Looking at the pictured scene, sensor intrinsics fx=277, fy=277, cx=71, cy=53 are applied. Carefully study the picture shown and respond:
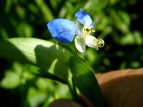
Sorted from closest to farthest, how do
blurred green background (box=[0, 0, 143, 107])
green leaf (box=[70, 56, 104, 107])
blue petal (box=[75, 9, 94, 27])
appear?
1. green leaf (box=[70, 56, 104, 107])
2. blue petal (box=[75, 9, 94, 27])
3. blurred green background (box=[0, 0, 143, 107])

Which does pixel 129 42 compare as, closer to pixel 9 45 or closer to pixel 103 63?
pixel 103 63

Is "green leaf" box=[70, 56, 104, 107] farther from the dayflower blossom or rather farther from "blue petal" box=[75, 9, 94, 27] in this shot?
"blue petal" box=[75, 9, 94, 27]

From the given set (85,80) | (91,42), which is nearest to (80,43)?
(91,42)

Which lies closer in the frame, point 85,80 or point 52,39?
point 85,80

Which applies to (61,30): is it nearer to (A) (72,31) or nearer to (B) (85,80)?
(A) (72,31)

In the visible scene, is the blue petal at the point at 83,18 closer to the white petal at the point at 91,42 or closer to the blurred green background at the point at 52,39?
the white petal at the point at 91,42

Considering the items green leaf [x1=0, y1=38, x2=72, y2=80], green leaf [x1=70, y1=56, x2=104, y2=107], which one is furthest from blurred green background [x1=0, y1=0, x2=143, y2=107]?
green leaf [x1=70, y1=56, x2=104, y2=107]
